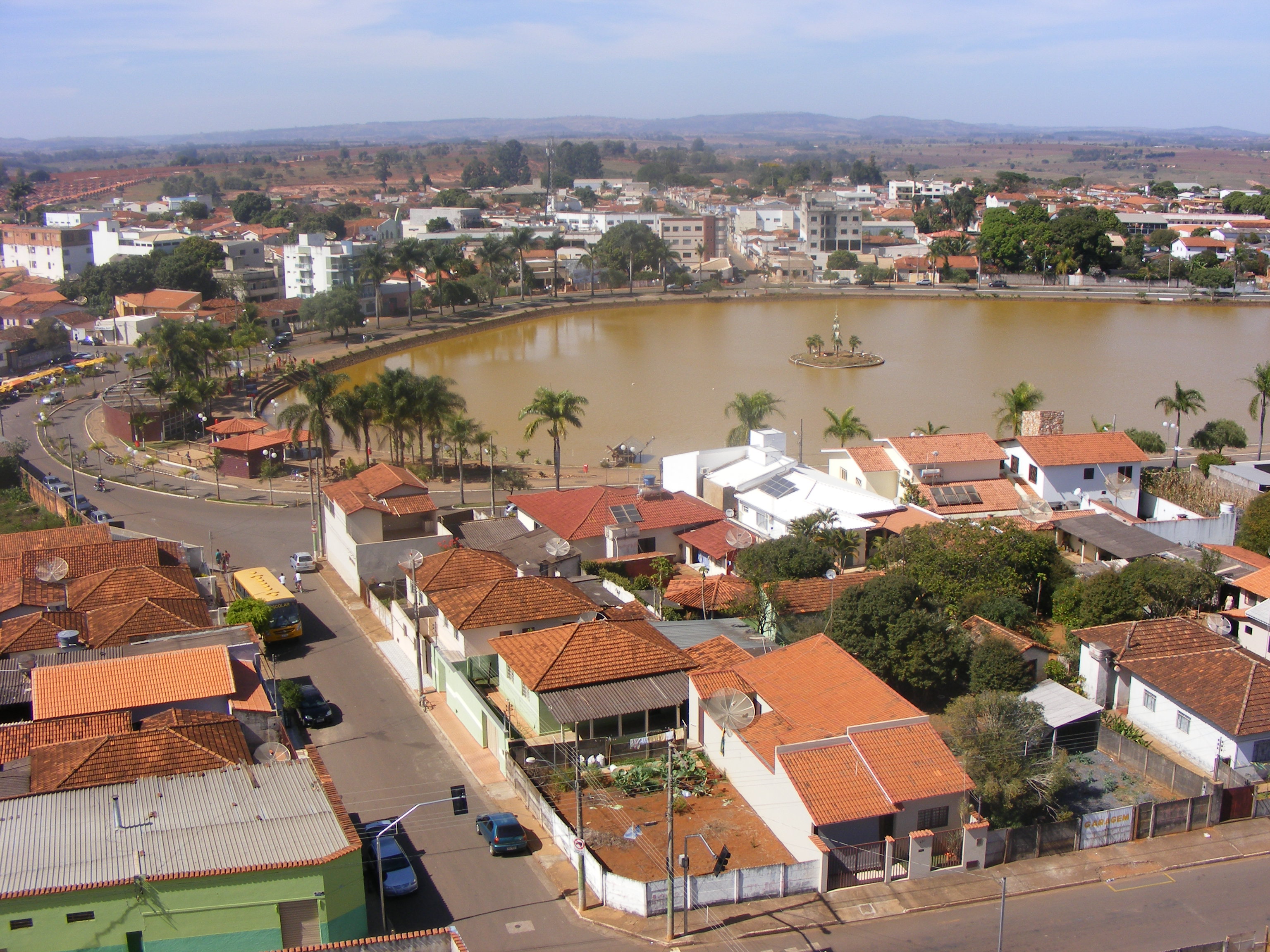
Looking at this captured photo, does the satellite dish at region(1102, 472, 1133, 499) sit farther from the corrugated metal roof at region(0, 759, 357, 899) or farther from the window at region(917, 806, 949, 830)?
the corrugated metal roof at region(0, 759, 357, 899)

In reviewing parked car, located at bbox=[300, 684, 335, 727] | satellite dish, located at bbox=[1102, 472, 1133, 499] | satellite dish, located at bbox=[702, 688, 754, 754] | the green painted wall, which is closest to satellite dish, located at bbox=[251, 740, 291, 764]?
parked car, located at bbox=[300, 684, 335, 727]

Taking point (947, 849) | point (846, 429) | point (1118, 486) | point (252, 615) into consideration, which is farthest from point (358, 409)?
point (947, 849)

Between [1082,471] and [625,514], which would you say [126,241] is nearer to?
[625,514]

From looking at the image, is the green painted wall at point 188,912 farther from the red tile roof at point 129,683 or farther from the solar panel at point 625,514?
the solar panel at point 625,514

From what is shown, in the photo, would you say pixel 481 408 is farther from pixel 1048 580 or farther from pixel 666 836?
pixel 666 836

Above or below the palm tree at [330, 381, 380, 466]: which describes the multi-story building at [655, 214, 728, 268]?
above

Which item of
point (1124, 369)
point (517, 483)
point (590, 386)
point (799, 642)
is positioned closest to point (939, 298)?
point (1124, 369)
